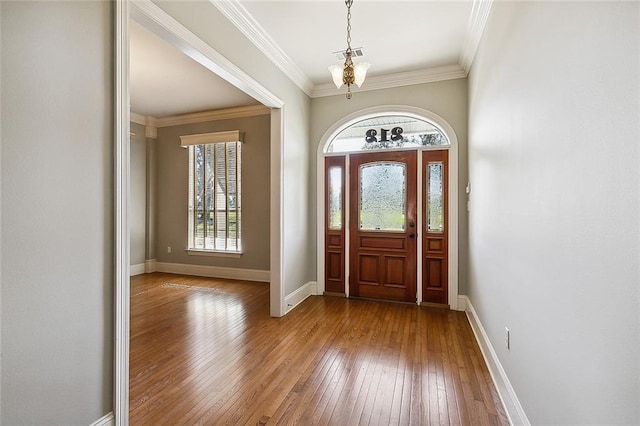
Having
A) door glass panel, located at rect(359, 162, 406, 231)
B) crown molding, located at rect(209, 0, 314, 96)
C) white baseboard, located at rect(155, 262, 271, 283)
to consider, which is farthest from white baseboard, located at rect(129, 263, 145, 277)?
crown molding, located at rect(209, 0, 314, 96)

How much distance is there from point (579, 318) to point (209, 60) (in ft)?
9.31

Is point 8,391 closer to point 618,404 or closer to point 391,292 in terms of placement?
point 618,404

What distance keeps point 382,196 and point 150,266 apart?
16.0 ft

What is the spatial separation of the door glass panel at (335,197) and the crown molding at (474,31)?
204 centimetres

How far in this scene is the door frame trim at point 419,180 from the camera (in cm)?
393

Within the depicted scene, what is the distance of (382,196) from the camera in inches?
169

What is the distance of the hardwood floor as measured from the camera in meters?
1.90

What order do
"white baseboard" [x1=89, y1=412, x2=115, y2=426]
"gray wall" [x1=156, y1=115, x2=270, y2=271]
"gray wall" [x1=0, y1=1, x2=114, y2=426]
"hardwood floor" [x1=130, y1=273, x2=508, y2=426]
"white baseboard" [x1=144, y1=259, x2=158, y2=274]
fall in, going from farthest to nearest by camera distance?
"white baseboard" [x1=144, y1=259, x2=158, y2=274]
"gray wall" [x1=156, y1=115, x2=270, y2=271]
"hardwood floor" [x1=130, y1=273, x2=508, y2=426]
"white baseboard" [x1=89, y1=412, x2=115, y2=426]
"gray wall" [x1=0, y1=1, x2=114, y2=426]

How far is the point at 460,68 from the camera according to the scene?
12.5ft

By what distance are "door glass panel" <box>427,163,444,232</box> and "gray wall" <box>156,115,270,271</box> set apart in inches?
107

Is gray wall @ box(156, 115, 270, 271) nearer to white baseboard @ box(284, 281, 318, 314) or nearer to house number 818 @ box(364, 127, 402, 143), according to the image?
white baseboard @ box(284, 281, 318, 314)

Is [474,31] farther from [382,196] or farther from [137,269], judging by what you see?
[137,269]

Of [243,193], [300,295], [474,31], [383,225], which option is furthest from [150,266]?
[474,31]

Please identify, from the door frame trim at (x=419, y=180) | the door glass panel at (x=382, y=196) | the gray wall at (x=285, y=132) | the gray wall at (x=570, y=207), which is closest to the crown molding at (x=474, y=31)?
the gray wall at (x=570, y=207)
